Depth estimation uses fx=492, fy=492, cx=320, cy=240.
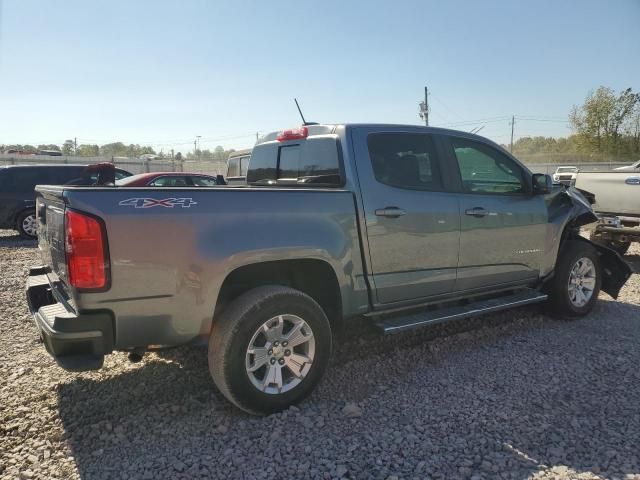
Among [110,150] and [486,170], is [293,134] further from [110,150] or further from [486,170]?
[110,150]

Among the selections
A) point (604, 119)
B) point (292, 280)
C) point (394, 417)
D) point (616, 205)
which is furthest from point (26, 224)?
point (604, 119)

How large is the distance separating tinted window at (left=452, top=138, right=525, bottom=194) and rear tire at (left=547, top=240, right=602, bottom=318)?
3.31ft

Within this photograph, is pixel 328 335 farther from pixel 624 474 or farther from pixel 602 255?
pixel 602 255

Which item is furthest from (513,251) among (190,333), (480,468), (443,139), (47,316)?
(47,316)

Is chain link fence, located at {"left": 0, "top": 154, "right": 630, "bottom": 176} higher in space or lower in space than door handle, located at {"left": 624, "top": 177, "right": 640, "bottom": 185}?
higher

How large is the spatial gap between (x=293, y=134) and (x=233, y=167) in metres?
9.47

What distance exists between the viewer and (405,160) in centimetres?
397

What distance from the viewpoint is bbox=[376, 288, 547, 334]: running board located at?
371 cm

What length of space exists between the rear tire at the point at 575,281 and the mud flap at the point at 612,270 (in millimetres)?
237

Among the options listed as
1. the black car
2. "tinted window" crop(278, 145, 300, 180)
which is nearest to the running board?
"tinted window" crop(278, 145, 300, 180)

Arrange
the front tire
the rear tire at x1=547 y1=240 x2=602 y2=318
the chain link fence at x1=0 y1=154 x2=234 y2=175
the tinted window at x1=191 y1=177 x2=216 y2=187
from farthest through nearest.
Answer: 1. the chain link fence at x1=0 y1=154 x2=234 y2=175
2. the tinted window at x1=191 y1=177 x2=216 y2=187
3. the rear tire at x1=547 y1=240 x2=602 y2=318
4. the front tire

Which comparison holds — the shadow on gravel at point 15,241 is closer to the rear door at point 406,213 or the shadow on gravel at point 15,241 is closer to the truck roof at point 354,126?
the truck roof at point 354,126

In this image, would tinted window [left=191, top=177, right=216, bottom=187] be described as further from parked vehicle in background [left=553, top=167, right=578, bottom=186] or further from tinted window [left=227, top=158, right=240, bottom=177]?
parked vehicle in background [left=553, top=167, right=578, bottom=186]

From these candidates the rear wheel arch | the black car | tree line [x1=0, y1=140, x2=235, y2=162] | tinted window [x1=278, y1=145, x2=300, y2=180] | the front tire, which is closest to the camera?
the front tire
